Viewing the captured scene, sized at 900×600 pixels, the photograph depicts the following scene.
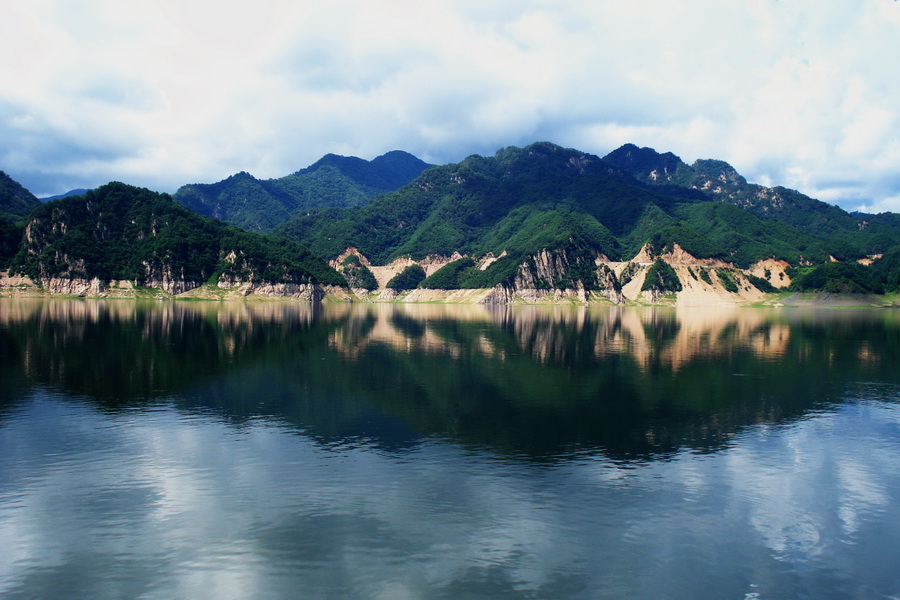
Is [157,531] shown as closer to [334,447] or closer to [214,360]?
[334,447]

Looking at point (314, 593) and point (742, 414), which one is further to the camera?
point (742, 414)

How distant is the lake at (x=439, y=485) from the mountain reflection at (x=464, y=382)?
0.47m

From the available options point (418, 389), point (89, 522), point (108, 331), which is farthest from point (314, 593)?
point (108, 331)

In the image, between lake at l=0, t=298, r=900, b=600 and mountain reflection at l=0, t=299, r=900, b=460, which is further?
mountain reflection at l=0, t=299, r=900, b=460

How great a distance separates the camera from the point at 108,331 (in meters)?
106

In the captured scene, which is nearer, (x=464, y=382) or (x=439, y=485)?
(x=439, y=485)

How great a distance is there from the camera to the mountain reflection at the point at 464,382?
4272cm

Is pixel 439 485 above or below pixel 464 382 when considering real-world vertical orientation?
below

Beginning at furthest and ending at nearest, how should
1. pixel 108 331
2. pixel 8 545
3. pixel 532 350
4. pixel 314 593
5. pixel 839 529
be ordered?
pixel 108 331 < pixel 532 350 < pixel 839 529 < pixel 8 545 < pixel 314 593

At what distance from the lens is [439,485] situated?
1216 inches

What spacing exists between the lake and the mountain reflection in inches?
18.4

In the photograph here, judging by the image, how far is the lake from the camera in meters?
22.3

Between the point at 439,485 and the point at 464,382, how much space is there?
31.4 m

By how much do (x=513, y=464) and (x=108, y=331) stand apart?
9860 centimetres
